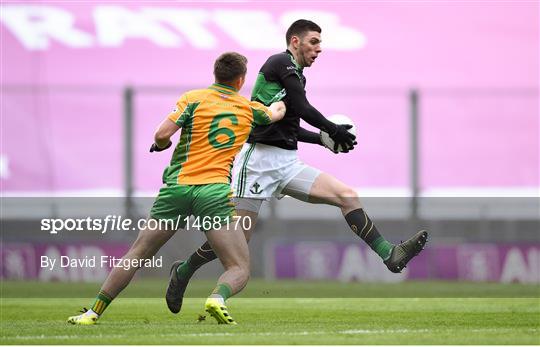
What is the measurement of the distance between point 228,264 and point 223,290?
0.80 feet

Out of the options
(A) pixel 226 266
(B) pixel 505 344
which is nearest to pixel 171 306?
(A) pixel 226 266

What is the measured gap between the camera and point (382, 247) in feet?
35.2

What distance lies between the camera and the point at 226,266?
9.54 metres

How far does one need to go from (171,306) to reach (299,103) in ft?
6.71

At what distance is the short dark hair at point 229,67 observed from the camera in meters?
9.43

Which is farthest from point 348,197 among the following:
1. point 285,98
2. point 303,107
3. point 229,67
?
point 229,67

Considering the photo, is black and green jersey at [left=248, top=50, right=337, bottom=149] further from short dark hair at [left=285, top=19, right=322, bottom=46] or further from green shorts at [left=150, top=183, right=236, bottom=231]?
green shorts at [left=150, top=183, right=236, bottom=231]

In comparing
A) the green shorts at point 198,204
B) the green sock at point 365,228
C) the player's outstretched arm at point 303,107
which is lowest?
the green sock at point 365,228

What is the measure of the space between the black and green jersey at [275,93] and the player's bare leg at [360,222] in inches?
18.5

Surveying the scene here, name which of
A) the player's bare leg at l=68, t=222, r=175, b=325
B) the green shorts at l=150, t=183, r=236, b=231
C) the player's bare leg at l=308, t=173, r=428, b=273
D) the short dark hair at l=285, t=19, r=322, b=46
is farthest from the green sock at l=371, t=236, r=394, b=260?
the player's bare leg at l=68, t=222, r=175, b=325

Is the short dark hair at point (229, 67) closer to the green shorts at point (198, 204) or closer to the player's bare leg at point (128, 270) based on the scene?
the green shorts at point (198, 204)

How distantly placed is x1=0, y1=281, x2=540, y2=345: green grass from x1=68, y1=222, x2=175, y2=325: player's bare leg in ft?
0.56

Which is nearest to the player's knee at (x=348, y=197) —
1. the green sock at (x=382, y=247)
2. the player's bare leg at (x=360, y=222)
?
the player's bare leg at (x=360, y=222)

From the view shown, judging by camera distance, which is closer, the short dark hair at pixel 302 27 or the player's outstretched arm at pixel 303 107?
the player's outstretched arm at pixel 303 107
